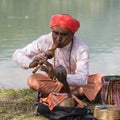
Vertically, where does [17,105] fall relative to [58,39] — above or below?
below

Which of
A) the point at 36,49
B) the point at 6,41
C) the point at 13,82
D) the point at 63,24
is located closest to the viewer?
the point at 63,24

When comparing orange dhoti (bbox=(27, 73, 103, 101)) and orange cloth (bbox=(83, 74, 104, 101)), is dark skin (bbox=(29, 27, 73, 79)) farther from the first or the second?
orange cloth (bbox=(83, 74, 104, 101))

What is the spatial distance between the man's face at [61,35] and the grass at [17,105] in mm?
691

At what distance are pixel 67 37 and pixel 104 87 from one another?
0.58 m

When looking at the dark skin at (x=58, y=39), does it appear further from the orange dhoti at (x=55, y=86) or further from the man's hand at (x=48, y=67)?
the orange dhoti at (x=55, y=86)

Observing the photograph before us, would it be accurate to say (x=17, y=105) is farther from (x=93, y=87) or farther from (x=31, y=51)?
(x=93, y=87)

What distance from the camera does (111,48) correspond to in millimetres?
10508

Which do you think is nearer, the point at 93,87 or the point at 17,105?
the point at 17,105

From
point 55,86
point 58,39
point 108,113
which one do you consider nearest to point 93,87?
point 55,86

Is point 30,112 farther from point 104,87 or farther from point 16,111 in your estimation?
point 104,87

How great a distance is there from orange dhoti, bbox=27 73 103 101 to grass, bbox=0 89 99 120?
0.50 ft

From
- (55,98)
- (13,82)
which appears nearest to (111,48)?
(13,82)

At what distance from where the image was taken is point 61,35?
3.67 metres

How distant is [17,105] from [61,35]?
832 millimetres
